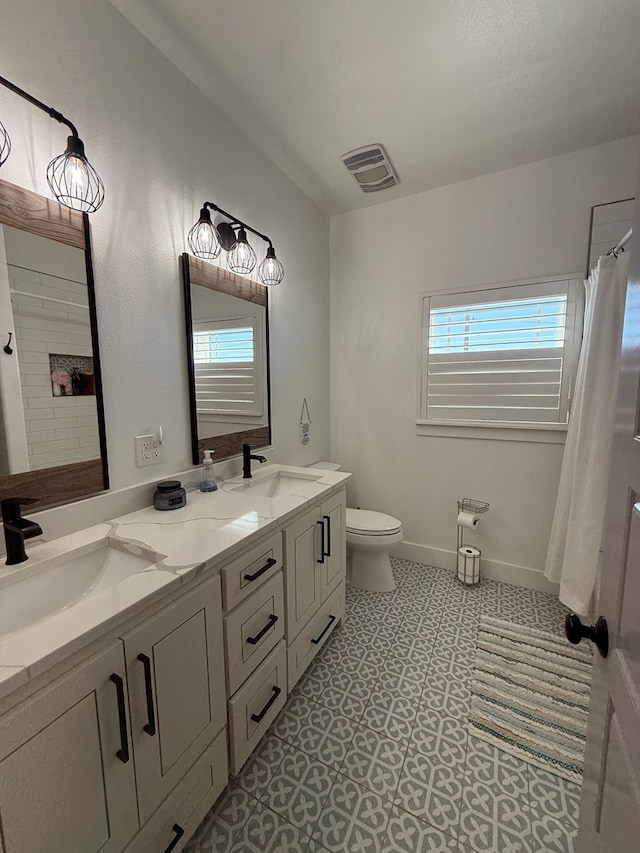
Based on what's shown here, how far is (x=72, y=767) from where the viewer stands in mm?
691

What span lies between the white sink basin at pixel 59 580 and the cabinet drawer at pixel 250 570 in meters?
0.23

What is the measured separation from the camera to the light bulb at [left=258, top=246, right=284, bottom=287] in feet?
6.20

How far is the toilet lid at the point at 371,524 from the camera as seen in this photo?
87.2 inches

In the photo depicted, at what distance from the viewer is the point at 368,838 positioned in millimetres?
1068

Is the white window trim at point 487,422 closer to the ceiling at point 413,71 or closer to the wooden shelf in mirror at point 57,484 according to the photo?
the ceiling at point 413,71

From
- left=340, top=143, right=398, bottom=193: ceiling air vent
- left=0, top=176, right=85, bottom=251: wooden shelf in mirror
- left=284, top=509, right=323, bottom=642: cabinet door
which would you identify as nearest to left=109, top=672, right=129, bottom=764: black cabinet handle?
left=284, top=509, right=323, bottom=642: cabinet door

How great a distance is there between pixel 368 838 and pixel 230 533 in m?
1.01

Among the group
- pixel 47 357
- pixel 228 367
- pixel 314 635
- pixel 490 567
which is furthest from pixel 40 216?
pixel 490 567

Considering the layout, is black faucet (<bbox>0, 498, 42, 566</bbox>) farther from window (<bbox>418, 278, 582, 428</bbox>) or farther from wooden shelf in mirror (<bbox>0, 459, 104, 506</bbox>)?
window (<bbox>418, 278, 582, 428</bbox>)

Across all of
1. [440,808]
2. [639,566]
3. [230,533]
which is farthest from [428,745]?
[639,566]

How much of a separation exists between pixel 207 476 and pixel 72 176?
45.0 inches

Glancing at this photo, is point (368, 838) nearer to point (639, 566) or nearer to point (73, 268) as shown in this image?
point (639, 566)

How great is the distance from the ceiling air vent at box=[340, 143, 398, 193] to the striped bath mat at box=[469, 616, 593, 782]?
2.75 m

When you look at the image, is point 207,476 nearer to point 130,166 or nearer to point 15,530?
point 15,530
